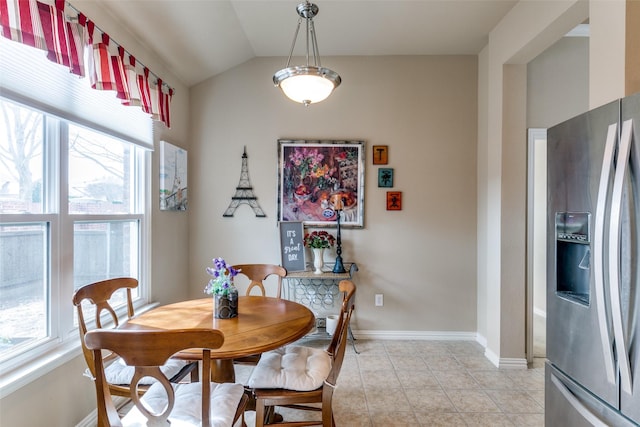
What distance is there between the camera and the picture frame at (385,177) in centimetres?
332

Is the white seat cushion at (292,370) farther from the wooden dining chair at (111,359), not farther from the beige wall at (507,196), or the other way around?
the beige wall at (507,196)

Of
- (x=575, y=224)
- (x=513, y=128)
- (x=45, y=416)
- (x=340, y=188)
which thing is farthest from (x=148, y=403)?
(x=513, y=128)

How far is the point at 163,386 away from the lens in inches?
47.0

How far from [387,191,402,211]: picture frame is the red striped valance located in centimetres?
228

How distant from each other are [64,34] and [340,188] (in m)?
2.39

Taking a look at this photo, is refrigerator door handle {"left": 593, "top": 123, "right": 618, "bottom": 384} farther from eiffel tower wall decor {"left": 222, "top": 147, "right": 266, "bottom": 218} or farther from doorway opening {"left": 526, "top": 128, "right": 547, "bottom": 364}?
eiffel tower wall decor {"left": 222, "top": 147, "right": 266, "bottom": 218}

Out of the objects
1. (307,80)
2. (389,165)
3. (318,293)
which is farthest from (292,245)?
(307,80)

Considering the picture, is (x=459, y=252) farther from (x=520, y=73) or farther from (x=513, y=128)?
(x=520, y=73)

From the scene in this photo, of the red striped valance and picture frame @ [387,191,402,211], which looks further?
picture frame @ [387,191,402,211]

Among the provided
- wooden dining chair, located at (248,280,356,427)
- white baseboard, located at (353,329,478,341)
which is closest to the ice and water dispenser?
wooden dining chair, located at (248,280,356,427)

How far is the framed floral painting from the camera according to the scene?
3314mm

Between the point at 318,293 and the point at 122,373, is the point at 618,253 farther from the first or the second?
the point at 318,293

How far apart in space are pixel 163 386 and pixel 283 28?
2.89 m

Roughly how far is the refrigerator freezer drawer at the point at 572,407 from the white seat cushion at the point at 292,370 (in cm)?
109
